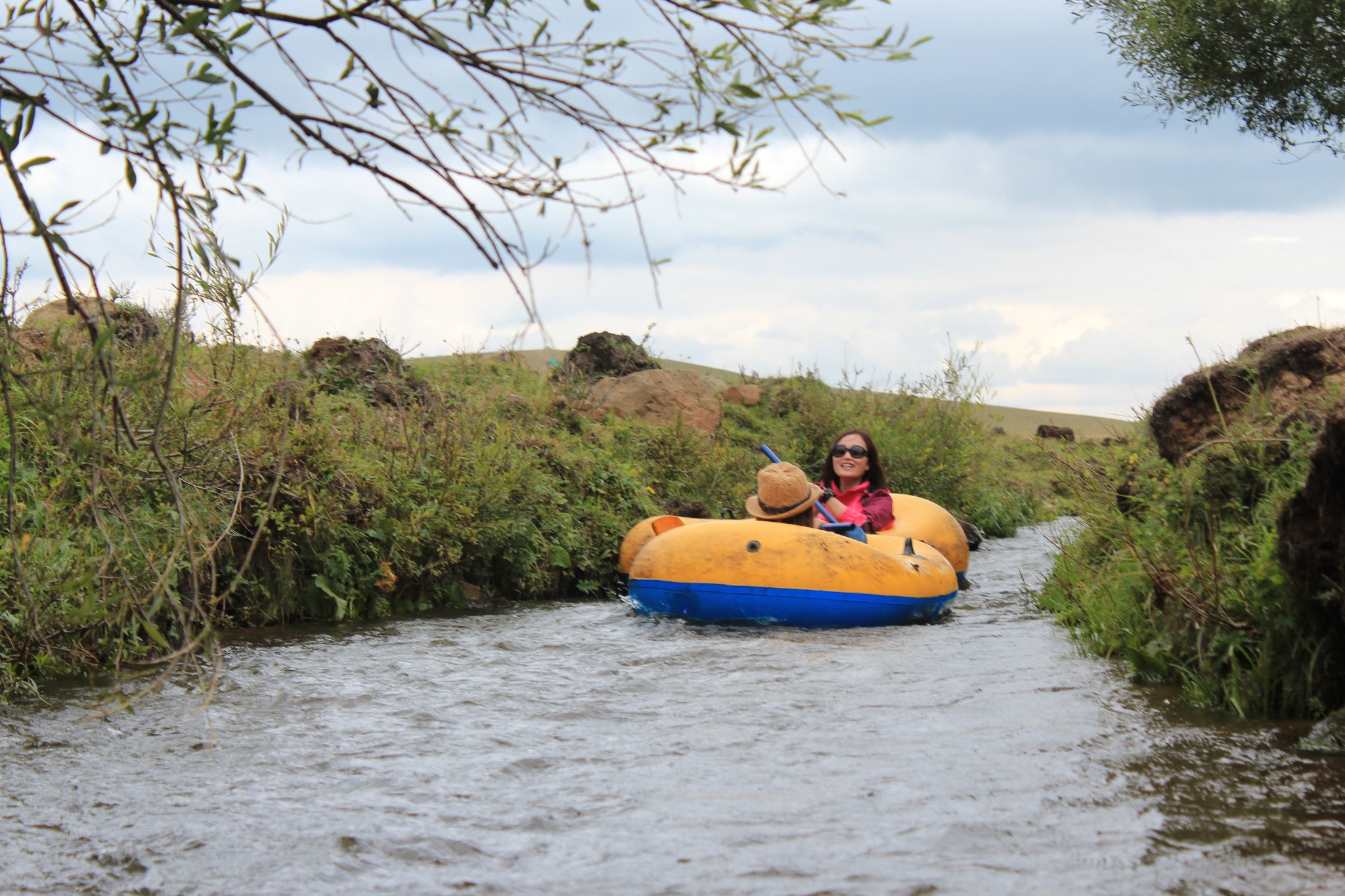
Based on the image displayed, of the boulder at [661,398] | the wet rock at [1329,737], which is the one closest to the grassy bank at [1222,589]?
the wet rock at [1329,737]

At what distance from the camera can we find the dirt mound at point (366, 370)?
10938 mm

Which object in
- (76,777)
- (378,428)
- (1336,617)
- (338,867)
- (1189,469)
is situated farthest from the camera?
(378,428)

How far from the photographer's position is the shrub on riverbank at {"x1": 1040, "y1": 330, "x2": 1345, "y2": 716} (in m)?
4.34

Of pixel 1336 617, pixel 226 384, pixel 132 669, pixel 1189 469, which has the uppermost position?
pixel 226 384

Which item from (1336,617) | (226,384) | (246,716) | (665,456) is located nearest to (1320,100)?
(665,456)

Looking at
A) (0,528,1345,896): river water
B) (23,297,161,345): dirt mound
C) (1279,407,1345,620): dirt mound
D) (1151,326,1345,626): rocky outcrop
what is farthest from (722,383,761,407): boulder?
(1279,407,1345,620): dirt mound

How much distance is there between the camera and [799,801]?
3541 mm

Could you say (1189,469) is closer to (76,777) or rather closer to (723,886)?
(723,886)

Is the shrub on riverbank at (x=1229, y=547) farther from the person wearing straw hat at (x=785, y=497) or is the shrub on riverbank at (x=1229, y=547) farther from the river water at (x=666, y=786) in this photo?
the person wearing straw hat at (x=785, y=497)

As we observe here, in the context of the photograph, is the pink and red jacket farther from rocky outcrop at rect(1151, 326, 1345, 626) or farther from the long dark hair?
rocky outcrop at rect(1151, 326, 1345, 626)

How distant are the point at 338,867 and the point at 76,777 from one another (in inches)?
56.4

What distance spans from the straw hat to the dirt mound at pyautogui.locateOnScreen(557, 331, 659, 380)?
6936 mm

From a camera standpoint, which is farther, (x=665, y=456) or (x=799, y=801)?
(x=665, y=456)

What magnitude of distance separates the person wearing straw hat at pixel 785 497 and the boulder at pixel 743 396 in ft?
28.6
